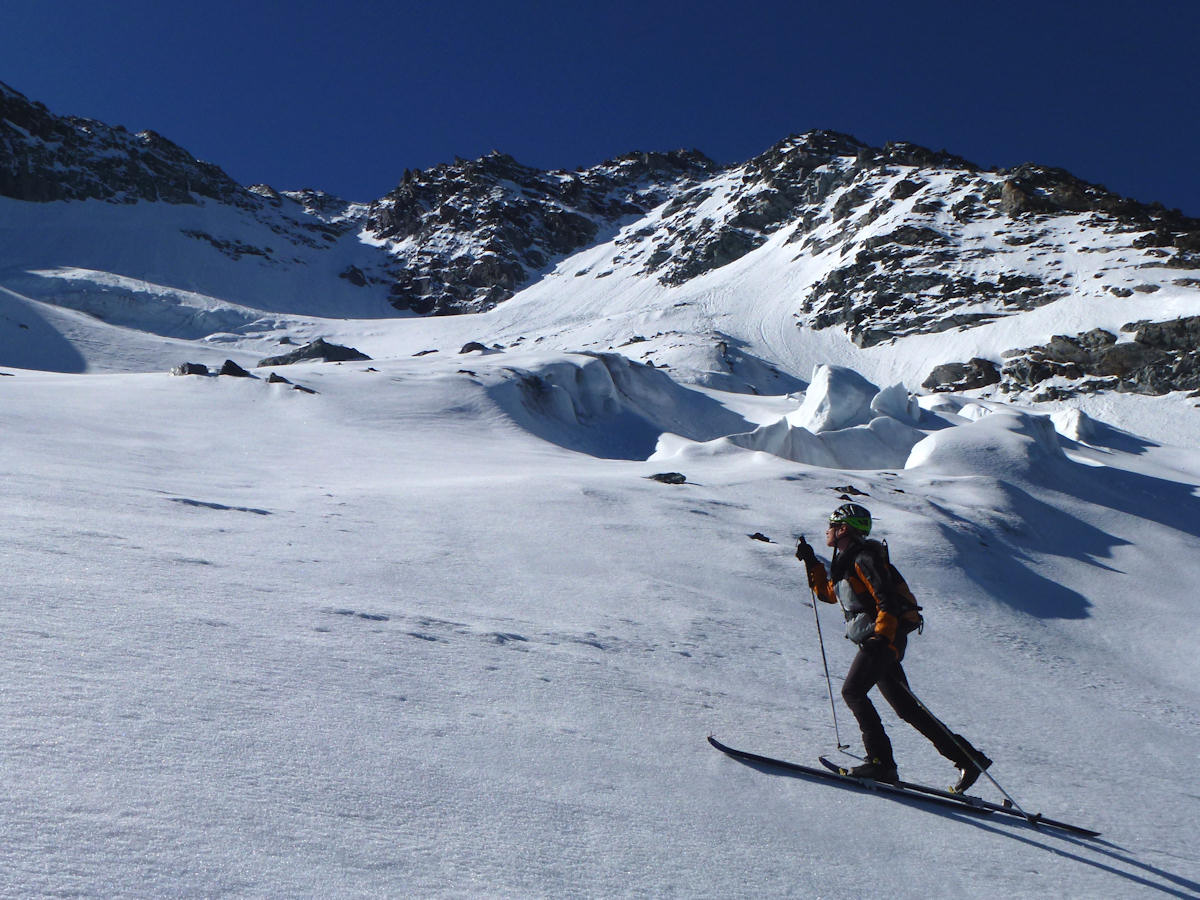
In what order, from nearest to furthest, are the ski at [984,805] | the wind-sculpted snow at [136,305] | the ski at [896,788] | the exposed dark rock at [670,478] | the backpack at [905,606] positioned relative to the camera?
the ski at [984,805] < the ski at [896,788] < the backpack at [905,606] < the exposed dark rock at [670,478] < the wind-sculpted snow at [136,305]

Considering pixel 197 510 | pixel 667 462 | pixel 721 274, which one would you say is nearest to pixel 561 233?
pixel 721 274

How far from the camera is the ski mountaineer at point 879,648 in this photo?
173 inches

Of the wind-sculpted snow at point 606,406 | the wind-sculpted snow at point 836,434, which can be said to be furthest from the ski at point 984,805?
the wind-sculpted snow at point 606,406

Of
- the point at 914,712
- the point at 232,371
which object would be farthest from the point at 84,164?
the point at 914,712

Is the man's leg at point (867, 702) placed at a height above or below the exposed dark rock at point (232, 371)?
below

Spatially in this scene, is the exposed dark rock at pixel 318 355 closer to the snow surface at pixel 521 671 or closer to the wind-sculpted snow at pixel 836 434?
the snow surface at pixel 521 671

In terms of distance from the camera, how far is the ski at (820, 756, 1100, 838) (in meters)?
4.07

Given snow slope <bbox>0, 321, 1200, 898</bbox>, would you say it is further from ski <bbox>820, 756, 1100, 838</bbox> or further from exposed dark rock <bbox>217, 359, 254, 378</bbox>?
exposed dark rock <bbox>217, 359, 254, 378</bbox>

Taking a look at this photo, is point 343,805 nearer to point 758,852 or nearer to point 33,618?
point 758,852

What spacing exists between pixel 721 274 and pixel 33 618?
80447mm

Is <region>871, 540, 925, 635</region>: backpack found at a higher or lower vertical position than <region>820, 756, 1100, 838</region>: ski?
higher

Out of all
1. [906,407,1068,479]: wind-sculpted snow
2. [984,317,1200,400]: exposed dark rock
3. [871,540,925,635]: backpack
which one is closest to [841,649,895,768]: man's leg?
[871,540,925,635]: backpack

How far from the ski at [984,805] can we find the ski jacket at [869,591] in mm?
734

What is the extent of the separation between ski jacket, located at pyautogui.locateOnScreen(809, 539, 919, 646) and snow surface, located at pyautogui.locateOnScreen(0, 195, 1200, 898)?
0.87 m
